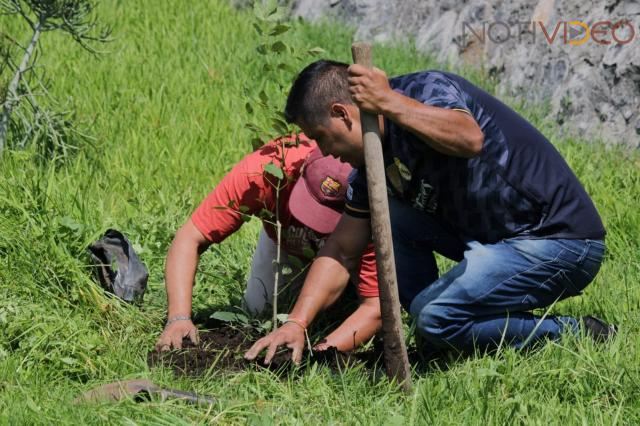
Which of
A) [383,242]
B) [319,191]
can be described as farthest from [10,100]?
[383,242]

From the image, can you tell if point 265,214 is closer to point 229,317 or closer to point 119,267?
point 229,317

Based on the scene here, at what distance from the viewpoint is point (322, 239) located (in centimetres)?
416

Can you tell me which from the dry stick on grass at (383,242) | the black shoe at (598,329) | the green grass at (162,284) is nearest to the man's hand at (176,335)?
the green grass at (162,284)

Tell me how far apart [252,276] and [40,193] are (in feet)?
3.40

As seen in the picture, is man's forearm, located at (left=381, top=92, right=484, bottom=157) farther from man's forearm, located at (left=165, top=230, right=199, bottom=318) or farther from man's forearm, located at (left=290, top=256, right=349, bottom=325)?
man's forearm, located at (left=165, top=230, right=199, bottom=318)

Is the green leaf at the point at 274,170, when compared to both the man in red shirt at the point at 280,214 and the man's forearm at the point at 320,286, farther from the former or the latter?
the man's forearm at the point at 320,286

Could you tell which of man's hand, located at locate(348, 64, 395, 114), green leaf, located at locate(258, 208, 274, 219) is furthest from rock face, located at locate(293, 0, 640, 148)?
man's hand, located at locate(348, 64, 395, 114)

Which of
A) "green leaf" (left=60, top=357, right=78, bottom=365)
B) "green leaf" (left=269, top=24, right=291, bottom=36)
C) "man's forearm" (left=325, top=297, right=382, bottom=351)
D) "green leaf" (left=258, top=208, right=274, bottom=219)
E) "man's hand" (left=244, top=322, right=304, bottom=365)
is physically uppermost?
"green leaf" (left=269, top=24, right=291, bottom=36)

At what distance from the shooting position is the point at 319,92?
11.2ft

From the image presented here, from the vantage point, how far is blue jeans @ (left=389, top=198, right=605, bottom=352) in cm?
358

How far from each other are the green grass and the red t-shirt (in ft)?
1.64

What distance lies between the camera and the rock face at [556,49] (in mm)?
6039

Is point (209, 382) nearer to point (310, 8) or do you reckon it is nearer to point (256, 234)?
point (256, 234)

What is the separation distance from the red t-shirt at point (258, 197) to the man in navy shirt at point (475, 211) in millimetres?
390
